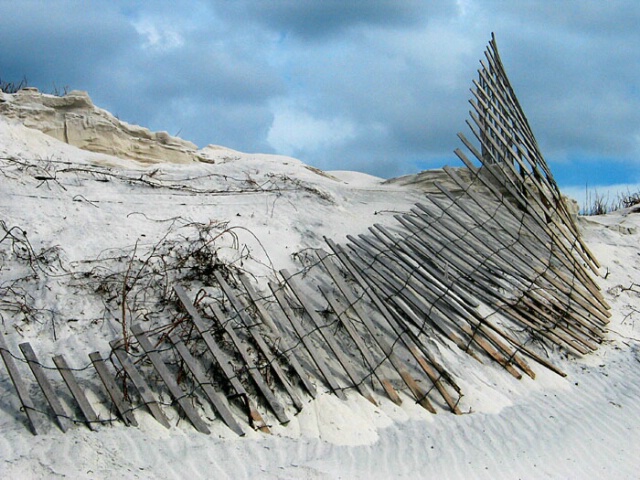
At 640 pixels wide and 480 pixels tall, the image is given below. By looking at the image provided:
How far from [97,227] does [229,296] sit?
1.95m

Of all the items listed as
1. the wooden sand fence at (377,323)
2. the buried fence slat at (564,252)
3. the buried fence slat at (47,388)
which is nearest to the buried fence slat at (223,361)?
the wooden sand fence at (377,323)

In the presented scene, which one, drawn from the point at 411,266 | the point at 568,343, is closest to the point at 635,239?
the point at 568,343

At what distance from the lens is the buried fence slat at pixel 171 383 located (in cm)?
A: 417

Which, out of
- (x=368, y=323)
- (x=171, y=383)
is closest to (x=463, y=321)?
(x=368, y=323)

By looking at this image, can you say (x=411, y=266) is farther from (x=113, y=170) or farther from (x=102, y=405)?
(x=113, y=170)

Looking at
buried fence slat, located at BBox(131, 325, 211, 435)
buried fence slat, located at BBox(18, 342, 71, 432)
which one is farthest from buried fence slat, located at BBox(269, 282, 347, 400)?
buried fence slat, located at BBox(18, 342, 71, 432)

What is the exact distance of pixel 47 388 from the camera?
409 cm

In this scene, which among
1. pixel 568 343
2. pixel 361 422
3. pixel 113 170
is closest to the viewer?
pixel 361 422

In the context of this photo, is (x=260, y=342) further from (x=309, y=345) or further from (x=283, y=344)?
(x=309, y=345)

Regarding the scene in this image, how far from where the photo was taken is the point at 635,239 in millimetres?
9422

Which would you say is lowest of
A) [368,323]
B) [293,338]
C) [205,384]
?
[205,384]

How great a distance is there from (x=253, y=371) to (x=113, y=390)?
92cm

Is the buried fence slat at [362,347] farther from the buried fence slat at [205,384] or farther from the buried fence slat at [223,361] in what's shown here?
the buried fence slat at [205,384]

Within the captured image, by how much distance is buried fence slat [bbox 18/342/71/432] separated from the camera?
13.0 feet
